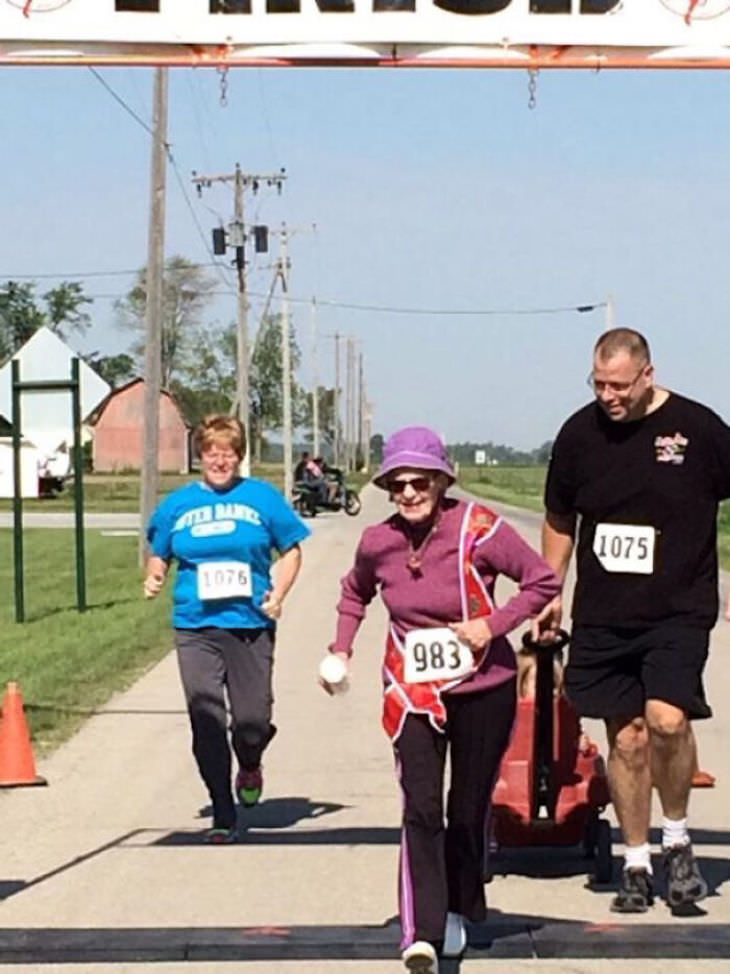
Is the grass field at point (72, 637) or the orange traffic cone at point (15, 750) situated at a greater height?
the orange traffic cone at point (15, 750)

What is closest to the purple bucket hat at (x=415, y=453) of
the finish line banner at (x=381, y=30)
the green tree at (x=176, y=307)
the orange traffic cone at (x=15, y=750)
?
the finish line banner at (x=381, y=30)

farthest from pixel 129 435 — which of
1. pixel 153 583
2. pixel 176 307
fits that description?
pixel 153 583

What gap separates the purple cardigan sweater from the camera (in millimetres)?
6734

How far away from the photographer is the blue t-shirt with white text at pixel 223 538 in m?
9.13

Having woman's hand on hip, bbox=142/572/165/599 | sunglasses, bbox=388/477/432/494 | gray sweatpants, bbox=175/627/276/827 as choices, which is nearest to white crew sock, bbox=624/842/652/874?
sunglasses, bbox=388/477/432/494

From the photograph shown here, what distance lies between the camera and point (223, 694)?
924 centimetres

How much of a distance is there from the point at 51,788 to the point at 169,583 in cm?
1633

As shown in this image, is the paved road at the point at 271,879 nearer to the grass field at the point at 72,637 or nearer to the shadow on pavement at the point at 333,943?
the shadow on pavement at the point at 333,943

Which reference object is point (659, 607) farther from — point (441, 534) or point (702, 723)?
point (702, 723)

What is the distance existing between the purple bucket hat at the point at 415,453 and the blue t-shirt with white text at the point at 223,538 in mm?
2438

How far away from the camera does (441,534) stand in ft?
22.2

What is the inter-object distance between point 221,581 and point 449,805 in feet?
8.12

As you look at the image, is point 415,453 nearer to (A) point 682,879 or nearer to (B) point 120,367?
(A) point 682,879

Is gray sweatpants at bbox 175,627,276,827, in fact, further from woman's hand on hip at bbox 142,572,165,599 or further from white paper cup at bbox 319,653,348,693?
white paper cup at bbox 319,653,348,693
